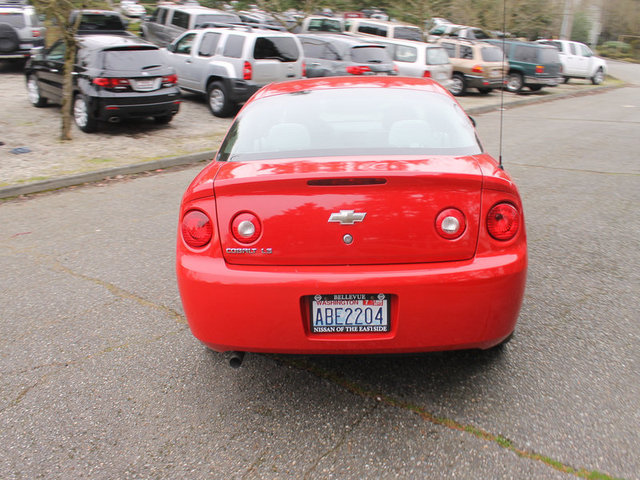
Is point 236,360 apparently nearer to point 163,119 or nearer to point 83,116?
point 83,116

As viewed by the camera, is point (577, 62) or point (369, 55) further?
point (577, 62)

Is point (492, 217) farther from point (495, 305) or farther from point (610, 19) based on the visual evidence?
point (610, 19)

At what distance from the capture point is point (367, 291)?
9.32 feet

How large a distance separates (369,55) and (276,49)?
3444mm

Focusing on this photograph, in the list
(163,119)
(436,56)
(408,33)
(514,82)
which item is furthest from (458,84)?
(163,119)

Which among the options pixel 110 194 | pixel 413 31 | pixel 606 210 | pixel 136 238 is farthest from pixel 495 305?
pixel 413 31

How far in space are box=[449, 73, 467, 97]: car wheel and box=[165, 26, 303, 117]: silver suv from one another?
26.4ft

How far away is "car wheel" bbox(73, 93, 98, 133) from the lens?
35.4ft

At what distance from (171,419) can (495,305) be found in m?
1.67

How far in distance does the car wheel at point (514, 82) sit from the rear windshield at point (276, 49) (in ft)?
38.4

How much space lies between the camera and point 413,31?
24.7 meters

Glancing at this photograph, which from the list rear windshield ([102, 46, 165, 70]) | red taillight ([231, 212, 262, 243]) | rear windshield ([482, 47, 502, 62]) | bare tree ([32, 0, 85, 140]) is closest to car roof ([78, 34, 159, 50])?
rear windshield ([102, 46, 165, 70])

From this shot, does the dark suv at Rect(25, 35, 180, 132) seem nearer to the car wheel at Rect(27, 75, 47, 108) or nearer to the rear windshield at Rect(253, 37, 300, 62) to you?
the car wheel at Rect(27, 75, 47, 108)

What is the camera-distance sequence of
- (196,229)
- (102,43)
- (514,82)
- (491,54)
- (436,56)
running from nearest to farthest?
(196,229) < (102,43) < (436,56) < (491,54) < (514,82)
